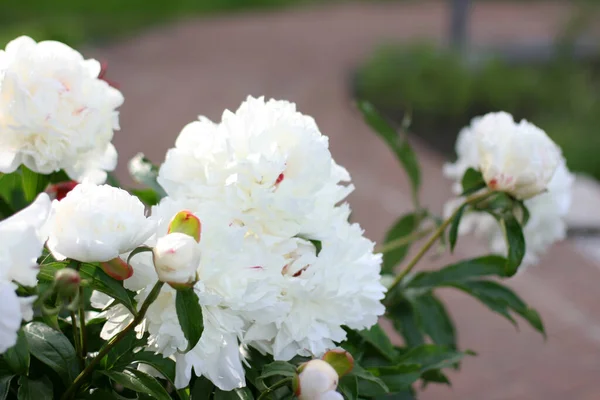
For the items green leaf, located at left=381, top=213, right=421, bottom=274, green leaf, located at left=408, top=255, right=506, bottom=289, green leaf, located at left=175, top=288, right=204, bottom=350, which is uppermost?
green leaf, located at left=175, top=288, right=204, bottom=350

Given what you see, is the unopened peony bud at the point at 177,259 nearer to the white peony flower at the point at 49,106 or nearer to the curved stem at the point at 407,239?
the white peony flower at the point at 49,106

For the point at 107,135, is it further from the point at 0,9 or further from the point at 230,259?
the point at 0,9

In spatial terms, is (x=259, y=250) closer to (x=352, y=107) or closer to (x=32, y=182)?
(x=32, y=182)

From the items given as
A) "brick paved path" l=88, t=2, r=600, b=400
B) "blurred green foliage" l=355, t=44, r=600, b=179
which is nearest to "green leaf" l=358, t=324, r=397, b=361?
"brick paved path" l=88, t=2, r=600, b=400

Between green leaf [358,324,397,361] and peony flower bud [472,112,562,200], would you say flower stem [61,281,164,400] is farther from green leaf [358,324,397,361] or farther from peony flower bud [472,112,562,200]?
peony flower bud [472,112,562,200]

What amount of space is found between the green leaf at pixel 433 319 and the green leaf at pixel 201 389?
1.47 feet

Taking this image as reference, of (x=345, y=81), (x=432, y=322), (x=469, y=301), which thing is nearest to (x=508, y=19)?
(x=345, y=81)

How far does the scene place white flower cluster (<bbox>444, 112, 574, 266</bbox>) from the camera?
1.00 meters

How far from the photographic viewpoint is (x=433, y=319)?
1187mm

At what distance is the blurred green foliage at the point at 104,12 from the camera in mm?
7039

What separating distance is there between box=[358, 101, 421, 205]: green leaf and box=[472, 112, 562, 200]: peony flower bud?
0.16 meters

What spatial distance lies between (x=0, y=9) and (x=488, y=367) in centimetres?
580

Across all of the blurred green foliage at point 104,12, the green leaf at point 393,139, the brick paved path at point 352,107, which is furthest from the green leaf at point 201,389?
the blurred green foliage at point 104,12

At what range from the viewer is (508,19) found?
27.8 ft
